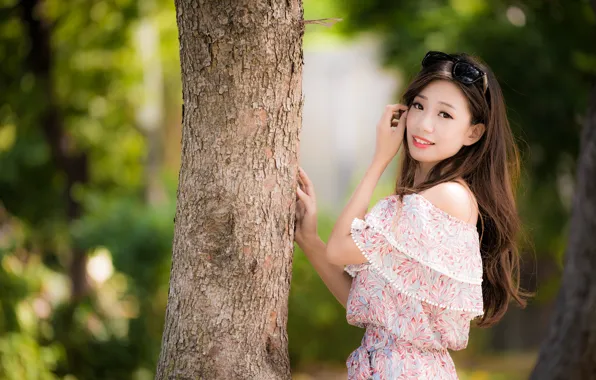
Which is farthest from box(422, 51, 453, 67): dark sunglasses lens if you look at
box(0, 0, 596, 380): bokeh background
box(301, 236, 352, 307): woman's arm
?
box(0, 0, 596, 380): bokeh background

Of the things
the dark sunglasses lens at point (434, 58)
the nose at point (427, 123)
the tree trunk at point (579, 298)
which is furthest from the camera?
the tree trunk at point (579, 298)

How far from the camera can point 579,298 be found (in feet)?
12.4

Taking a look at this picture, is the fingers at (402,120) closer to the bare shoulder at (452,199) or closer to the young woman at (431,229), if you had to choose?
the young woman at (431,229)

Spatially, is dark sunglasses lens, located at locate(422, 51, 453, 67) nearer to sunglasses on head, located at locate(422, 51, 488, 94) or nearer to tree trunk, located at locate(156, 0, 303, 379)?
sunglasses on head, located at locate(422, 51, 488, 94)

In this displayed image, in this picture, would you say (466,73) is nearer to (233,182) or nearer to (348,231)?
(348,231)

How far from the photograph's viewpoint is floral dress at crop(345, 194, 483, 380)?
237 cm

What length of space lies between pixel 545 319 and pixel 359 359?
267 inches

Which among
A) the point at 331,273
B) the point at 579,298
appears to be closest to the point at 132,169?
the point at 579,298

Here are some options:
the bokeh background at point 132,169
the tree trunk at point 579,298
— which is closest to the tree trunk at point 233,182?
the tree trunk at point 579,298

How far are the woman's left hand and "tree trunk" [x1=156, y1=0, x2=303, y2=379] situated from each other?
0.89 ft

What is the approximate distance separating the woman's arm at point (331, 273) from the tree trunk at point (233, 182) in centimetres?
23

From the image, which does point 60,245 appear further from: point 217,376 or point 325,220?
point 217,376

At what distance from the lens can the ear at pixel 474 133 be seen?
8.40ft

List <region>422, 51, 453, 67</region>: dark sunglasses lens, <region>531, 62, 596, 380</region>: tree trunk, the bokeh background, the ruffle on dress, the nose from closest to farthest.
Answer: the ruffle on dress, the nose, <region>422, 51, 453, 67</region>: dark sunglasses lens, <region>531, 62, 596, 380</region>: tree trunk, the bokeh background
